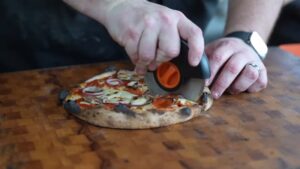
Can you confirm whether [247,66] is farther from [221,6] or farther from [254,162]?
[221,6]

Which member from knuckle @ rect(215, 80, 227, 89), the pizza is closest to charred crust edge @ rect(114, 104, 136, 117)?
the pizza

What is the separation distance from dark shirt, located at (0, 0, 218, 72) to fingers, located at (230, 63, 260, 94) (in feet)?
1.12

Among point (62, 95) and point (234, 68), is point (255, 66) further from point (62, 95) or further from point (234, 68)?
point (62, 95)

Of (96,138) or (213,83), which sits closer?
(96,138)

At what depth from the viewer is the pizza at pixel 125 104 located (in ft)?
2.35

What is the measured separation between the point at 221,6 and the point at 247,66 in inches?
19.6

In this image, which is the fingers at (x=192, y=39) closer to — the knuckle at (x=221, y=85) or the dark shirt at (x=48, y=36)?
the knuckle at (x=221, y=85)

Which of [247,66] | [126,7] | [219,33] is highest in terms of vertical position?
[126,7]

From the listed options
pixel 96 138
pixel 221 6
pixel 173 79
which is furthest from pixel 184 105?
pixel 221 6

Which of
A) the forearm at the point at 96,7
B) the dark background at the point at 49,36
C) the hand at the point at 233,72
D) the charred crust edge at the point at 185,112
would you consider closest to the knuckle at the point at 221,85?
the hand at the point at 233,72

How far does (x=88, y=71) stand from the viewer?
3.12 ft

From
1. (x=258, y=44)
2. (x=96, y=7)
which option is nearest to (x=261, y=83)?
(x=258, y=44)

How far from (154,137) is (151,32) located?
0.54ft

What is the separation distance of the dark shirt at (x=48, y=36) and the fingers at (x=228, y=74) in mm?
322
